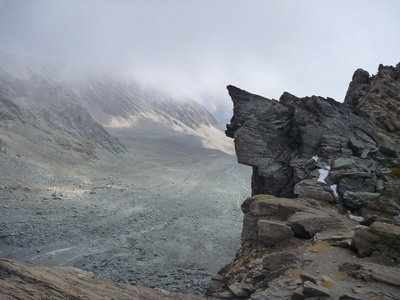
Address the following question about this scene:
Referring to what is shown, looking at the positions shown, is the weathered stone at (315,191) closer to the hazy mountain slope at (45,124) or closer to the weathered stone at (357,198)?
the weathered stone at (357,198)

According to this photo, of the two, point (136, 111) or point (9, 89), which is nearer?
point (9, 89)

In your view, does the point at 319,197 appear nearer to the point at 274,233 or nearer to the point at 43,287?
the point at 274,233

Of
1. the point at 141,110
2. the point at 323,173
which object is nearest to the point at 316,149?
the point at 323,173

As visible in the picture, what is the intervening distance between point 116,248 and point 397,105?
80.2ft

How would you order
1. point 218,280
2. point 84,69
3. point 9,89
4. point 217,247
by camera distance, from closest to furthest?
point 218,280
point 217,247
point 9,89
point 84,69

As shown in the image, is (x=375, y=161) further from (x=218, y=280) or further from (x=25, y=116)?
(x=25, y=116)

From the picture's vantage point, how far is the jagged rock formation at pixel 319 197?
7.12m

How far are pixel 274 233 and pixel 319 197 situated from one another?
429 cm

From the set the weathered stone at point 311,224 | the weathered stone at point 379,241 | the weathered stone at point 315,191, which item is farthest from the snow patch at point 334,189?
the weathered stone at point 379,241

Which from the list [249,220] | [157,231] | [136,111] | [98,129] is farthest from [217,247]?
[136,111]

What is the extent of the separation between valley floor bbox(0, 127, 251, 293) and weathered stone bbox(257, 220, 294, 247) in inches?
185

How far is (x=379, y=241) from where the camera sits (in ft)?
24.3

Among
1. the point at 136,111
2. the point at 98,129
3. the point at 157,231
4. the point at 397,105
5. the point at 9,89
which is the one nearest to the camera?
the point at 157,231

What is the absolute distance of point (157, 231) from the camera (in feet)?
61.7
